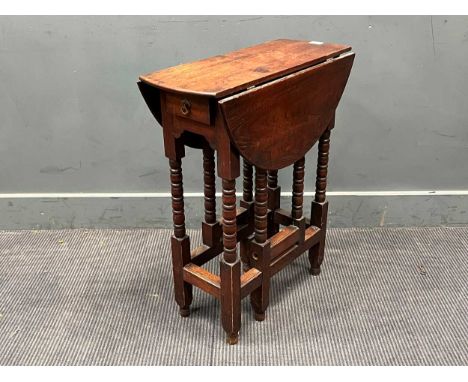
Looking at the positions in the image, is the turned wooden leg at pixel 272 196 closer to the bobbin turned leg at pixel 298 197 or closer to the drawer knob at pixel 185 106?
the bobbin turned leg at pixel 298 197

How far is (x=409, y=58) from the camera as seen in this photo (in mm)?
2232

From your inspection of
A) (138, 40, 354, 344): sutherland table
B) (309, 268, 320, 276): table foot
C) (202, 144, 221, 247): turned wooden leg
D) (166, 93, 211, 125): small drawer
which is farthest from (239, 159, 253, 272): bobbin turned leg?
(166, 93, 211, 125): small drawer

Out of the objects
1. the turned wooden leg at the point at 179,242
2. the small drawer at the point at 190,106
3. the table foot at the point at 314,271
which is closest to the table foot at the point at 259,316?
the turned wooden leg at the point at 179,242

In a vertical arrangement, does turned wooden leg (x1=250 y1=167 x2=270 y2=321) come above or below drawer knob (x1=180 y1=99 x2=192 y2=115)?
below

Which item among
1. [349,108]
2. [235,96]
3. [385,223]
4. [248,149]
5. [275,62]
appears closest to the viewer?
[235,96]

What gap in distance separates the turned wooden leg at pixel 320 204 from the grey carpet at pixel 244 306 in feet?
0.24

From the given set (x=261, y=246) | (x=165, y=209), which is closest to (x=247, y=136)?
(x=261, y=246)

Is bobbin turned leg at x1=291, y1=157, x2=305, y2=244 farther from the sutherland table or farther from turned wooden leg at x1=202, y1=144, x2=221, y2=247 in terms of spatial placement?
turned wooden leg at x1=202, y1=144, x2=221, y2=247

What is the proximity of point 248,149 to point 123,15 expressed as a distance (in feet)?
3.24

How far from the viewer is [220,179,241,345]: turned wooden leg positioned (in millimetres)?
1609

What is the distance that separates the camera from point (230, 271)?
1.71 m

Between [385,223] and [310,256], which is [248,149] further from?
[385,223]

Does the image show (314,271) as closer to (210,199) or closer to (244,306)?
(244,306)
